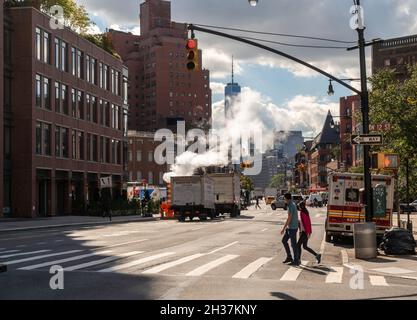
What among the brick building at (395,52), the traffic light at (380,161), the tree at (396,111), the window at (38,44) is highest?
the brick building at (395,52)

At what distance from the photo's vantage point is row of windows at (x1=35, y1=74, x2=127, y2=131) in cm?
5400

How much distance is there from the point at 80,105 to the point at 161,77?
102455 mm

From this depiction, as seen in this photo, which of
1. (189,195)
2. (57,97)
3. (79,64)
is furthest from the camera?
(79,64)

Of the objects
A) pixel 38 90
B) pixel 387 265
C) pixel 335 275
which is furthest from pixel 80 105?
pixel 335 275

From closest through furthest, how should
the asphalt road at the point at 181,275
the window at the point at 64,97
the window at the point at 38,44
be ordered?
1. the asphalt road at the point at 181,275
2. the window at the point at 38,44
3. the window at the point at 64,97

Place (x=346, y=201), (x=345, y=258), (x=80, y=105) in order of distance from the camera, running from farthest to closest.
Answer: (x=80, y=105)
(x=346, y=201)
(x=345, y=258)

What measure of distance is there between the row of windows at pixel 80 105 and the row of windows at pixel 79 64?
168cm

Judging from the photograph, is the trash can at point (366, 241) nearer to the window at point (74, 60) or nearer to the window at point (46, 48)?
the window at point (46, 48)

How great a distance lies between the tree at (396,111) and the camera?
81.0 feet

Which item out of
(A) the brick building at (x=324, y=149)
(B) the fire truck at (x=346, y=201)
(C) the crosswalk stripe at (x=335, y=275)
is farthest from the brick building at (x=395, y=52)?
(C) the crosswalk stripe at (x=335, y=275)

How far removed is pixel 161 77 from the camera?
6481 inches

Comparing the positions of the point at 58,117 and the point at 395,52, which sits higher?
the point at 395,52

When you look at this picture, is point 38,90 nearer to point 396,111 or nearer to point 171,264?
point 396,111

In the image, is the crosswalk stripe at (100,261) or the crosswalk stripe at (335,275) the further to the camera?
the crosswalk stripe at (100,261)
